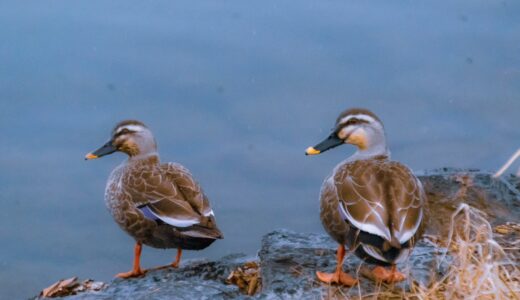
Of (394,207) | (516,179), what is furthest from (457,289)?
(516,179)

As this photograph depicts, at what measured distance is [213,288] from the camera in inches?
274

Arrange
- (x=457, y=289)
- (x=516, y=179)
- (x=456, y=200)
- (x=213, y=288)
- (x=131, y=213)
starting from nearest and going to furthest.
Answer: (x=457, y=289)
(x=213, y=288)
(x=131, y=213)
(x=456, y=200)
(x=516, y=179)

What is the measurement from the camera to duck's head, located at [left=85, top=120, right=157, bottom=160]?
830cm

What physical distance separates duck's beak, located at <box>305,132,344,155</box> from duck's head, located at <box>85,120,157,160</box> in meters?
1.81

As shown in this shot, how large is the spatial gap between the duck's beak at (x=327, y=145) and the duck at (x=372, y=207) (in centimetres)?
16

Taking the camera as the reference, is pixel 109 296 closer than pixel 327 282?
No

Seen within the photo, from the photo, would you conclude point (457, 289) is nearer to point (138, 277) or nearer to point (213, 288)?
point (213, 288)

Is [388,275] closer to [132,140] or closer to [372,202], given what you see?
[372,202]

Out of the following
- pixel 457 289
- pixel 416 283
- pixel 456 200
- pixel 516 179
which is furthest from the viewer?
pixel 516 179

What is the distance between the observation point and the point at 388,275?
6312mm

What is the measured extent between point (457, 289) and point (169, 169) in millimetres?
2942

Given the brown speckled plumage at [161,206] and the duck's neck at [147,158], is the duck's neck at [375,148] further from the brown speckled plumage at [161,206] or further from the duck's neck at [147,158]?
the duck's neck at [147,158]

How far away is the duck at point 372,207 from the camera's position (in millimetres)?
5785

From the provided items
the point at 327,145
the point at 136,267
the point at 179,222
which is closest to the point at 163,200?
the point at 179,222
